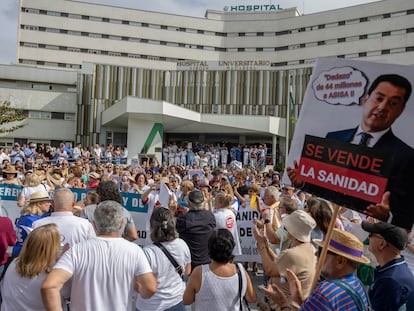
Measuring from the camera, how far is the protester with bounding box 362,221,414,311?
3.01 m

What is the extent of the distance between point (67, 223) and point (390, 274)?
9.96 feet

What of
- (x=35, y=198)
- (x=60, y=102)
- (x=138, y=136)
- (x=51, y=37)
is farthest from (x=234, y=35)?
(x=35, y=198)

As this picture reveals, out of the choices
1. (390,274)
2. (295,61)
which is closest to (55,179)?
(390,274)

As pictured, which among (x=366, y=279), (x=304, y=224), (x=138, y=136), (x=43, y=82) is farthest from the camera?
(x=43, y=82)

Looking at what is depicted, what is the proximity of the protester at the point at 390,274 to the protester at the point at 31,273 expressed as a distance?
97.5 inches

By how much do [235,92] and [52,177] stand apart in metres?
35.5

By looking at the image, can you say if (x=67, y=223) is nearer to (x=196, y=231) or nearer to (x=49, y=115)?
(x=196, y=231)

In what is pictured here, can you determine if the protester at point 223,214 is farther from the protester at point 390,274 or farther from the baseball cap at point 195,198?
the protester at point 390,274

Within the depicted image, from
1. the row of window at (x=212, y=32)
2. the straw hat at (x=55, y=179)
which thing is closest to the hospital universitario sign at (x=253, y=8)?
the row of window at (x=212, y=32)

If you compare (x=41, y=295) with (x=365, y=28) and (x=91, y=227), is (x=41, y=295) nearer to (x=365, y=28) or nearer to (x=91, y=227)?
(x=91, y=227)

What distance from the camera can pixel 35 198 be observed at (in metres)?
5.46

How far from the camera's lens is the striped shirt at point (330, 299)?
2.46 meters

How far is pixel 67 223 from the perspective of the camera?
4332mm

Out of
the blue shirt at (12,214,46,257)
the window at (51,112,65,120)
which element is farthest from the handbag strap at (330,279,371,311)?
the window at (51,112,65,120)
